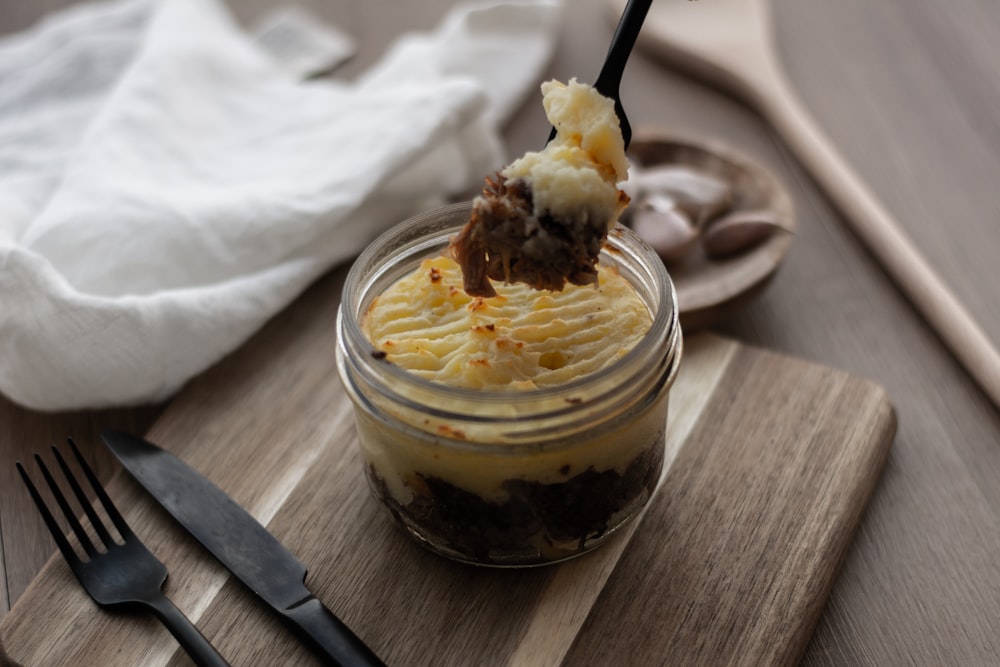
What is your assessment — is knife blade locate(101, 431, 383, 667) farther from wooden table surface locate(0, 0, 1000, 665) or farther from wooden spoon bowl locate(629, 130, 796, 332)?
wooden spoon bowl locate(629, 130, 796, 332)

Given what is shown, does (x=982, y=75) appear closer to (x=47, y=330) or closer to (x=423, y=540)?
(x=423, y=540)

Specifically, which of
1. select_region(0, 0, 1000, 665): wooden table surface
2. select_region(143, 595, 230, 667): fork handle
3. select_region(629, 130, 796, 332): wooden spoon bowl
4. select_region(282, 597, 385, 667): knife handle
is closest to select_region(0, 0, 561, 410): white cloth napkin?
select_region(0, 0, 1000, 665): wooden table surface

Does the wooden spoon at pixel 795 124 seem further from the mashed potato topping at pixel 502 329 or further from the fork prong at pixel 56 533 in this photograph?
the fork prong at pixel 56 533

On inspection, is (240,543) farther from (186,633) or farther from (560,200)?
(560,200)

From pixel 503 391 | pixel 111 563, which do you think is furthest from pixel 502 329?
pixel 111 563

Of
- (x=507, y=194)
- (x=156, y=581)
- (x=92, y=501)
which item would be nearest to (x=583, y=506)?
(x=507, y=194)

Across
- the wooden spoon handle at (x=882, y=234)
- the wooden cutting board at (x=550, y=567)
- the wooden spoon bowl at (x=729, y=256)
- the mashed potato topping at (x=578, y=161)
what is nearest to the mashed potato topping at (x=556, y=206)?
the mashed potato topping at (x=578, y=161)
